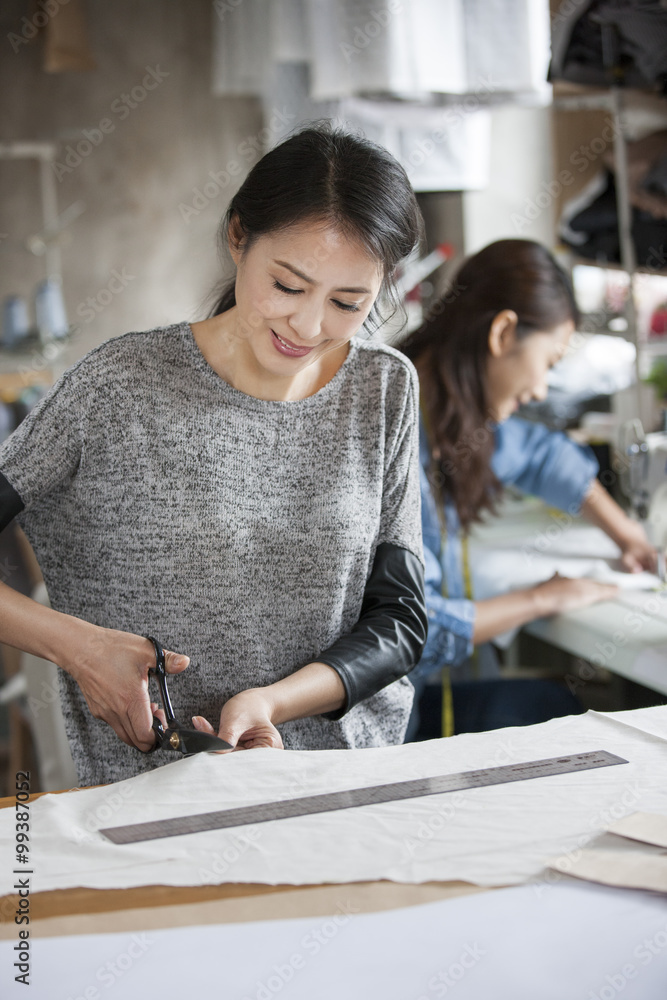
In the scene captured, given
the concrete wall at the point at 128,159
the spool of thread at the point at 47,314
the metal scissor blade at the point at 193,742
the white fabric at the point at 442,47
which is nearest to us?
the metal scissor blade at the point at 193,742

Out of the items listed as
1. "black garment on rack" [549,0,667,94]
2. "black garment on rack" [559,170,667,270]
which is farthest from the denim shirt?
"black garment on rack" [549,0,667,94]

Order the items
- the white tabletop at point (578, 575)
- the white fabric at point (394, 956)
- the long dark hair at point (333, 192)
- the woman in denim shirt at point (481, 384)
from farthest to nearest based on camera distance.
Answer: the woman in denim shirt at point (481, 384) < the white tabletop at point (578, 575) < the long dark hair at point (333, 192) < the white fabric at point (394, 956)

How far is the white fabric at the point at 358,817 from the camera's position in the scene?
2.30 ft

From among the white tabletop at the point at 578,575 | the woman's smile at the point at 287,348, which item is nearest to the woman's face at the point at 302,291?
the woman's smile at the point at 287,348

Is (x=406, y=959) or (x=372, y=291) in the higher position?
(x=372, y=291)

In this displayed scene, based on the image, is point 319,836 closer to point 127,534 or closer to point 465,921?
point 465,921

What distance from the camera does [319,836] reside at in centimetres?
75

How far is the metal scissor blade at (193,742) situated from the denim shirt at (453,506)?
62 centimetres

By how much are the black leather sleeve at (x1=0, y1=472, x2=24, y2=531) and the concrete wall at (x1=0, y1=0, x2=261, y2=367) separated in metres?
2.95

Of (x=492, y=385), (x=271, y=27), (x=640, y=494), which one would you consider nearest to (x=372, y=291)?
(x=492, y=385)

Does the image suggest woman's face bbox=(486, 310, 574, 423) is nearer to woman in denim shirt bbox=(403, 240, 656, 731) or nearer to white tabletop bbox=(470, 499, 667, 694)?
woman in denim shirt bbox=(403, 240, 656, 731)

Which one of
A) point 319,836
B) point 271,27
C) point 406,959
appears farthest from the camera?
point 271,27

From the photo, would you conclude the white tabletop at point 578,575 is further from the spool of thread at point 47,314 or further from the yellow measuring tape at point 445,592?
the spool of thread at point 47,314

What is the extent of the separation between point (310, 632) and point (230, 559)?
0.13 metres
